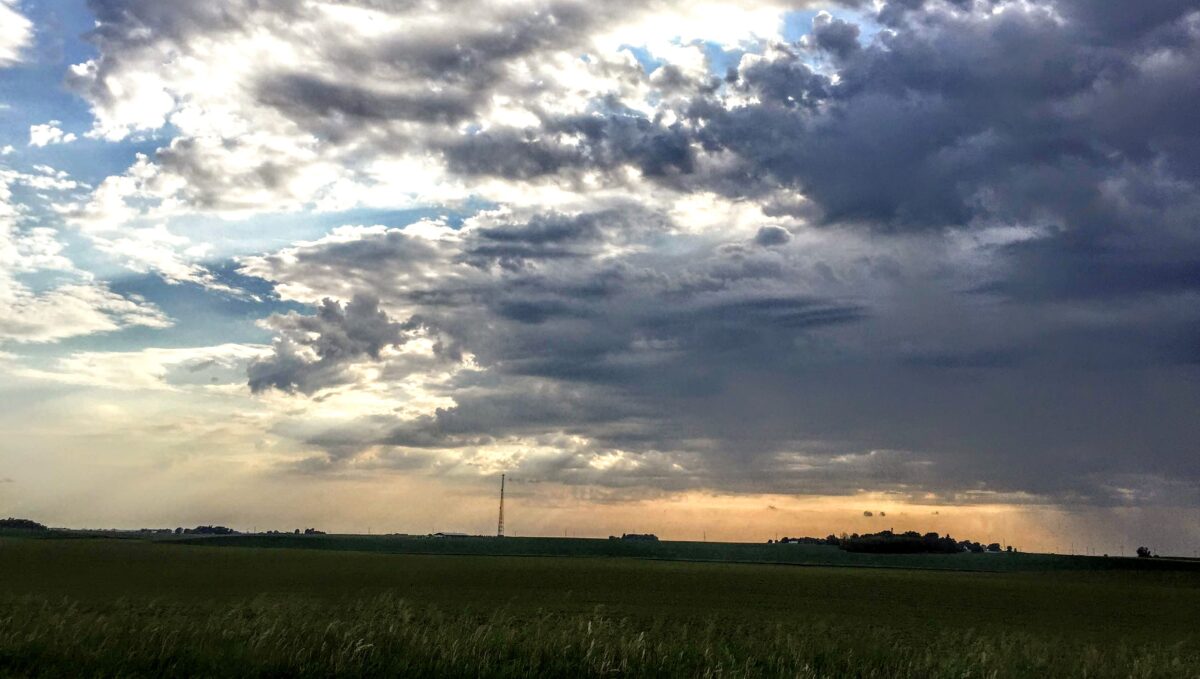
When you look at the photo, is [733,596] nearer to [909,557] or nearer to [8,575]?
[8,575]

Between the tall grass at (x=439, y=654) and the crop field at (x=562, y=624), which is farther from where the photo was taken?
the crop field at (x=562, y=624)

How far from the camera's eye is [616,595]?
57875 mm

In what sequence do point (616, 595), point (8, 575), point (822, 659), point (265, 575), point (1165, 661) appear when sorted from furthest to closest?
point (265, 575)
point (8, 575)
point (616, 595)
point (1165, 661)
point (822, 659)

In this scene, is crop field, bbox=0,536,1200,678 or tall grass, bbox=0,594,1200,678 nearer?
tall grass, bbox=0,594,1200,678

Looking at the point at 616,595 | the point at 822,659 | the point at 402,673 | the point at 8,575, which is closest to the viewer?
the point at 402,673

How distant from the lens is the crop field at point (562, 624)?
19125mm

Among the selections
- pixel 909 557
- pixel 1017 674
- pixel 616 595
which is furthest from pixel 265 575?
pixel 909 557

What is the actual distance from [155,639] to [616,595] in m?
40.6

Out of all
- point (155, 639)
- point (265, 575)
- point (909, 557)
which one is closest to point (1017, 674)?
point (155, 639)

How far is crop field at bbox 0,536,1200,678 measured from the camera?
1912 cm

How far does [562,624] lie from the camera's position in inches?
1004

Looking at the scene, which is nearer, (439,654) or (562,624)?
(439,654)

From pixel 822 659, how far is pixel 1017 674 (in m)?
4.54

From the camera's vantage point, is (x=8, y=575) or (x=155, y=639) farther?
(x=8, y=575)
